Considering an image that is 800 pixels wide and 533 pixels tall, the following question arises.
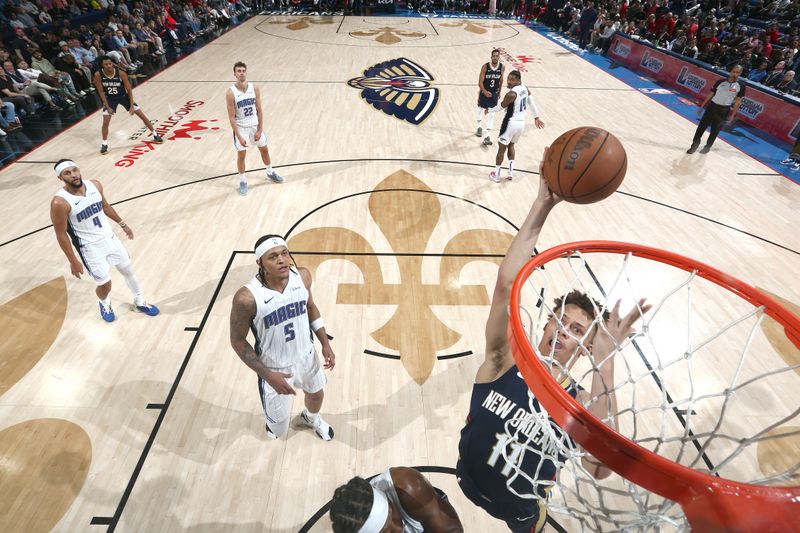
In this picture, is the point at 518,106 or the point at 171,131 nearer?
the point at 518,106

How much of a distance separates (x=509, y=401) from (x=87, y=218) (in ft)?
13.2

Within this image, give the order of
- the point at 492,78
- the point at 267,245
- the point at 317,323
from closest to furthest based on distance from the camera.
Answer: the point at 267,245
the point at 317,323
the point at 492,78

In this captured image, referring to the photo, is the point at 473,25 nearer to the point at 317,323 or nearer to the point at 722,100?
the point at 722,100

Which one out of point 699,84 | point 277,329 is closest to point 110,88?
point 277,329

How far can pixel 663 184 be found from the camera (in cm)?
751

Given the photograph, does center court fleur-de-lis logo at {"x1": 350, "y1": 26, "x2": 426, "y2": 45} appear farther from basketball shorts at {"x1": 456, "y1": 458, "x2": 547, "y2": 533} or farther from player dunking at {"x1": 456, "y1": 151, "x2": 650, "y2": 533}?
basketball shorts at {"x1": 456, "y1": 458, "x2": 547, "y2": 533}

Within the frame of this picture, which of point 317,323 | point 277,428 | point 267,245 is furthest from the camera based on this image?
point 277,428

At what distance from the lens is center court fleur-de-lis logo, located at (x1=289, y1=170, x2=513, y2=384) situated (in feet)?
14.5

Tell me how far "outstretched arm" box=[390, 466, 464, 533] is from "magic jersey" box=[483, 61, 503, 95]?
25.0ft

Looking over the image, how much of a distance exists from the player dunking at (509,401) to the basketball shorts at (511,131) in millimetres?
5065

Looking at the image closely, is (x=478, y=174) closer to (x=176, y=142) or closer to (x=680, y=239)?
(x=680, y=239)

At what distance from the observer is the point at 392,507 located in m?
1.80

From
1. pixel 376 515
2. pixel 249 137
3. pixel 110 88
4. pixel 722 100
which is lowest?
pixel 249 137

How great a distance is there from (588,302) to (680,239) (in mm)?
→ 4395
